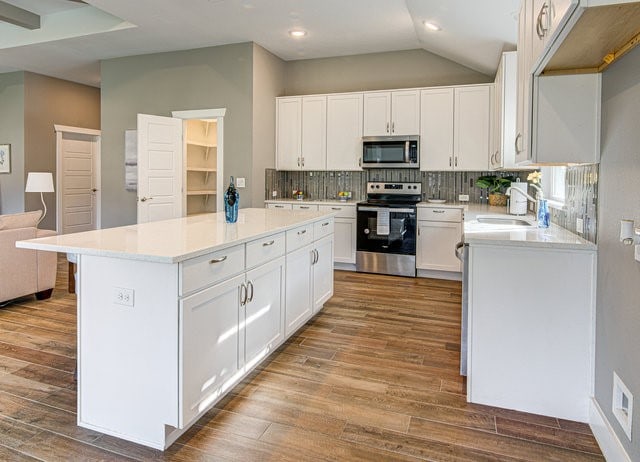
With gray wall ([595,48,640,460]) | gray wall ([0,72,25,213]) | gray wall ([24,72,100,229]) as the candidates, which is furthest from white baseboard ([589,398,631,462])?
gray wall ([0,72,25,213])

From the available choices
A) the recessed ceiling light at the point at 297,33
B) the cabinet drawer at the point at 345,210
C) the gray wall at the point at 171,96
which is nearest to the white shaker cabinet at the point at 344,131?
the cabinet drawer at the point at 345,210

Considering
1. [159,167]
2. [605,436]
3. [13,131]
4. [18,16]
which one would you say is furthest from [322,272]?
[13,131]

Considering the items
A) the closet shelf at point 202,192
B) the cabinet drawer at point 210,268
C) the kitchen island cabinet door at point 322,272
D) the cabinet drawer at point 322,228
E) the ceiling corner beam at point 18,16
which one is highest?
the ceiling corner beam at point 18,16

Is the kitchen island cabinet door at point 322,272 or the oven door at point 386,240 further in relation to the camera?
the oven door at point 386,240

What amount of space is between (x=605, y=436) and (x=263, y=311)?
1791mm

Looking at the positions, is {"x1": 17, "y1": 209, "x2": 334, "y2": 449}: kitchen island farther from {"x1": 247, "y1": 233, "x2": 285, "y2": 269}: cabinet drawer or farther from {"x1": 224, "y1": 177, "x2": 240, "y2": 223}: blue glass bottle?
{"x1": 224, "y1": 177, "x2": 240, "y2": 223}: blue glass bottle

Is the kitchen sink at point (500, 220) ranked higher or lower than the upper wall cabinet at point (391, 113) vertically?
lower

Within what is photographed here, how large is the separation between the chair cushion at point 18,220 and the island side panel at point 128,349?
7.89 feet

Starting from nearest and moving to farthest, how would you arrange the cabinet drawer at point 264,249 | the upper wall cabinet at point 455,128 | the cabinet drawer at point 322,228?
the cabinet drawer at point 264,249, the cabinet drawer at point 322,228, the upper wall cabinet at point 455,128

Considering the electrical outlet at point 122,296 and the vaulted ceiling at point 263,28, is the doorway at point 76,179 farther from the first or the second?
the electrical outlet at point 122,296

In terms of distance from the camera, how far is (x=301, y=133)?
615cm

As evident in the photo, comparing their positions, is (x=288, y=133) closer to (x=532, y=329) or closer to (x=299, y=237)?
(x=299, y=237)

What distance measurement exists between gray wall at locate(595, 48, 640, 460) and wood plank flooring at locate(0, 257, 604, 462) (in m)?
0.40

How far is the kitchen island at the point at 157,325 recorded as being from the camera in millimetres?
1932
